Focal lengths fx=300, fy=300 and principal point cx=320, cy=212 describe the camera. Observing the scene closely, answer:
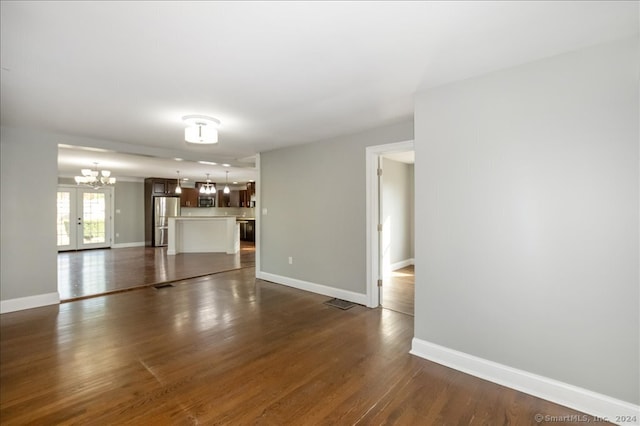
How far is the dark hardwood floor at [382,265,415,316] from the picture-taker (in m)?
3.99

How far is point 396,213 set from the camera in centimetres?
646

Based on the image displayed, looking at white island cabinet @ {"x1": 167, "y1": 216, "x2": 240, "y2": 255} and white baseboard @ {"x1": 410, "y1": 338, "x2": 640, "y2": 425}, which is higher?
white island cabinet @ {"x1": 167, "y1": 216, "x2": 240, "y2": 255}

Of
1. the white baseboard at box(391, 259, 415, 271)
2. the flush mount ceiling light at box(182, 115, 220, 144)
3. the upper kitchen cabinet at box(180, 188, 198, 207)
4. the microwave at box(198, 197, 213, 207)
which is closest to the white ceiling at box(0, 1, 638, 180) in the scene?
the flush mount ceiling light at box(182, 115, 220, 144)

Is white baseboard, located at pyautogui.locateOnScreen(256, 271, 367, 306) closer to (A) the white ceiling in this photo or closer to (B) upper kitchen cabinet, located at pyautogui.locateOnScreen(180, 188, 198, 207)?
(A) the white ceiling

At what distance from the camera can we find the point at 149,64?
2.13 metres

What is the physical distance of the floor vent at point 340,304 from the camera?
394cm

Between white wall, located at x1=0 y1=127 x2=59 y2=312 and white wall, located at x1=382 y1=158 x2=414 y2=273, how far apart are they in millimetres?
5256

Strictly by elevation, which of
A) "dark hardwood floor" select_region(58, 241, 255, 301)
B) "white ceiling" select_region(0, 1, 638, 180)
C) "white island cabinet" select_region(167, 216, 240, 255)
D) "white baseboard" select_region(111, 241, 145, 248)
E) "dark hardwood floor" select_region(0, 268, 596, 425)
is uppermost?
"white ceiling" select_region(0, 1, 638, 180)

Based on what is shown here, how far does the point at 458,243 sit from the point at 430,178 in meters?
0.59

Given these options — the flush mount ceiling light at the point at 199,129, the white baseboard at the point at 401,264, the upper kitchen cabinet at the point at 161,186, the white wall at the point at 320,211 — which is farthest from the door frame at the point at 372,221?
the upper kitchen cabinet at the point at 161,186

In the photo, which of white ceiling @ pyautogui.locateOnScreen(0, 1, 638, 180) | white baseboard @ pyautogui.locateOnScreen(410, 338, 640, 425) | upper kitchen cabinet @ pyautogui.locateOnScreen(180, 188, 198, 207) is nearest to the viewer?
white ceiling @ pyautogui.locateOnScreen(0, 1, 638, 180)

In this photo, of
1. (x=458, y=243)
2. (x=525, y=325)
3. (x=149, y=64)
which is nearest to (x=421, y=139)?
(x=458, y=243)

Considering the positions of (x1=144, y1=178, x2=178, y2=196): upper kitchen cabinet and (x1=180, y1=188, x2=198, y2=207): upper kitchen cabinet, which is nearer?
(x1=144, y1=178, x2=178, y2=196): upper kitchen cabinet

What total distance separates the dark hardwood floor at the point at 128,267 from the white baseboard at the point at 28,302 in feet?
0.53
